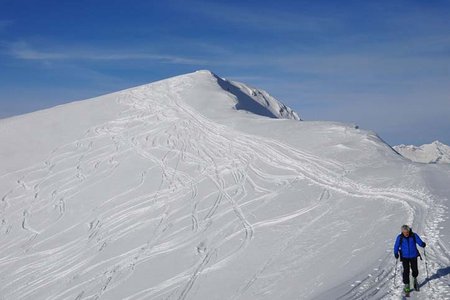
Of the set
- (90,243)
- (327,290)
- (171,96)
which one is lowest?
(327,290)

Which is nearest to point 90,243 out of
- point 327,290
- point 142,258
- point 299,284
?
point 142,258

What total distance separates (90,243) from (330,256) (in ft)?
33.2

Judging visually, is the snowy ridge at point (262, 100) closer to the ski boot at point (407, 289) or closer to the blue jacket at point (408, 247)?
the blue jacket at point (408, 247)

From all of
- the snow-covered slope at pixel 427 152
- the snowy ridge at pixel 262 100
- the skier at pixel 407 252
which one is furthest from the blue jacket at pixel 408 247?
the snow-covered slope at pixel 427 152

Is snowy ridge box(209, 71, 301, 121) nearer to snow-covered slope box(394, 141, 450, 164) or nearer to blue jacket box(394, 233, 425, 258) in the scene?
blue jacket box(394, 233, 425, 258)

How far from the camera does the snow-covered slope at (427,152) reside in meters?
115

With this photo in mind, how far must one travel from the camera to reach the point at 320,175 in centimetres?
2188

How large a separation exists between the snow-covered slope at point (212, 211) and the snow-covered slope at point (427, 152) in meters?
92.1

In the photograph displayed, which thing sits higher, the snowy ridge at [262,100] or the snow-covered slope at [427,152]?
the snow-covered slope at [427,152]

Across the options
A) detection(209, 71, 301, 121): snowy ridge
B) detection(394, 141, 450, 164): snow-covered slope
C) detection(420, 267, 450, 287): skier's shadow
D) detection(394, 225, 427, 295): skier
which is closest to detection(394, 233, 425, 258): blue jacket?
detection(394, 225, 427, 295): skier

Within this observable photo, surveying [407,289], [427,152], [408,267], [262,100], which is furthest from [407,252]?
A: [427,152]

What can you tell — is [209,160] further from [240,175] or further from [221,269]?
[221,269]

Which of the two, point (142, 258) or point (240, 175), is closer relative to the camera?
point (142, 258)

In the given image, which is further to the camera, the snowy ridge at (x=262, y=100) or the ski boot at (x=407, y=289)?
the snowy ridge at (x=262, y=100)
